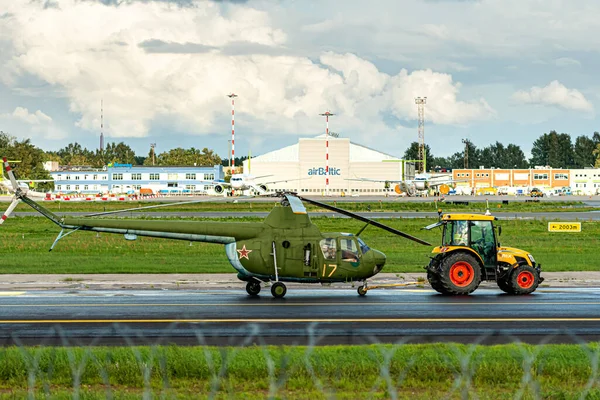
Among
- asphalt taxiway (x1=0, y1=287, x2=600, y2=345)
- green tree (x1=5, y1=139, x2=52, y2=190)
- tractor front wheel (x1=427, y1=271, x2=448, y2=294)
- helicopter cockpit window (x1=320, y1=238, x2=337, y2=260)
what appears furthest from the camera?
green tree (x1=5, y1=139, x2=52, y2=190)

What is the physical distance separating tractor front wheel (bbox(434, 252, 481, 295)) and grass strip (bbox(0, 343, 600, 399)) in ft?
26.4

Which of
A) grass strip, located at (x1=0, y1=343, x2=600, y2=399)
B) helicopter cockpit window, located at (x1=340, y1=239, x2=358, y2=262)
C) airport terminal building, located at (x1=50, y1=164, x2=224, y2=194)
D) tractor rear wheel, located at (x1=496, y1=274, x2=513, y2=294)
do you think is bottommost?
grass strip, located at (x1=0, y1=343, x2=600, y2=399)

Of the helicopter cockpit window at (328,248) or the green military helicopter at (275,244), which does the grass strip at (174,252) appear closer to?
the green military helicopter at (275,244)

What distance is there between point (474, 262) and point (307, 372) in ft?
36.2

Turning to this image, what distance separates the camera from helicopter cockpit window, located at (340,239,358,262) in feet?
74.7

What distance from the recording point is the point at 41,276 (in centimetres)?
2759

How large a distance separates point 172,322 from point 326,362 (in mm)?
5461

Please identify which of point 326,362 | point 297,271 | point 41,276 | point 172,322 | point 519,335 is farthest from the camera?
point 41,276

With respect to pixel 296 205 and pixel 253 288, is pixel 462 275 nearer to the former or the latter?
pixel 296 205

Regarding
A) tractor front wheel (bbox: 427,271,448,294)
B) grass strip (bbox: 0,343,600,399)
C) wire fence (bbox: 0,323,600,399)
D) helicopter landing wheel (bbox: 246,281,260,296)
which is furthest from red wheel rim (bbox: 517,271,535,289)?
grass strip (bbox: 0,343,600,399)

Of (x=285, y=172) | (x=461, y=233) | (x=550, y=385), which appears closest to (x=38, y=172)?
(x=285, y=172)

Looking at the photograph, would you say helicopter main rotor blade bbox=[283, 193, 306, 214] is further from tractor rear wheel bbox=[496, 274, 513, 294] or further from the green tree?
the green tree

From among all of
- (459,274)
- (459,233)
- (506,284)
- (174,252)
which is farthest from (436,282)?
(174,252)

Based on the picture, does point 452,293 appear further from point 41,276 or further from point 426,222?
point 426,222
